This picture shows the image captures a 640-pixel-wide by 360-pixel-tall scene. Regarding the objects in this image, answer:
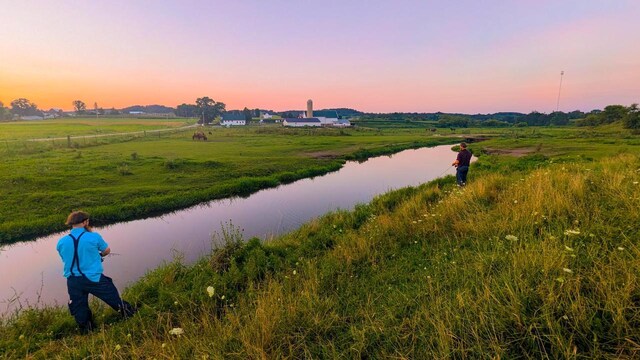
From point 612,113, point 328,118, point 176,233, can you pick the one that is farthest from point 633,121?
point 328,118

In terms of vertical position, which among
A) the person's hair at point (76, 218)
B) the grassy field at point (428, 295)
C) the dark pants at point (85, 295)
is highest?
the person's hair at point (76, 218)

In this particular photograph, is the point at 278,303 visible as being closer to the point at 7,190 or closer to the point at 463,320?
the point at 463,320

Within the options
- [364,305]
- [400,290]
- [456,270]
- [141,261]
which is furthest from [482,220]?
[141,261]

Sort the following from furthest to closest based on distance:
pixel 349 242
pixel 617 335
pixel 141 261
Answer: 1. pixel 141 261
2. pixel 349 242
3. pixel 617 335

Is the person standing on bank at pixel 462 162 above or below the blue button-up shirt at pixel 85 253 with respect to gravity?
above

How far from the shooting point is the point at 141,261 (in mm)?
10039

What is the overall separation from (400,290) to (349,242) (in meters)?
2.80

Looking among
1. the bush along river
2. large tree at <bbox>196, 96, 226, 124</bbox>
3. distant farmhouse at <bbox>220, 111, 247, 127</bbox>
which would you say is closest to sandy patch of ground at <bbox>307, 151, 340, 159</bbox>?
the bush along river

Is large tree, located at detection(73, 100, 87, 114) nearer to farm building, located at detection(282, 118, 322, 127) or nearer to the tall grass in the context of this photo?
farm building, located at detection(282, 118, 322, 127)

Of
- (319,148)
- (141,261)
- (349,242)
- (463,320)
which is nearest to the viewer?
(463,320)

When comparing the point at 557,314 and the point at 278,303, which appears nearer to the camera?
the point at 557,314

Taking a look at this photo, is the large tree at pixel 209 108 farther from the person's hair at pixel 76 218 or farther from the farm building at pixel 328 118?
the person's hair at pixel 76 218

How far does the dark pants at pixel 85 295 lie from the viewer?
213 inches

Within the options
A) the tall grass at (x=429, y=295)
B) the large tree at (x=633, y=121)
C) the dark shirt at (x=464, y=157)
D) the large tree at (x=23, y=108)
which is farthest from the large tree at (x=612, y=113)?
the large tree at (x=23, y=108)
